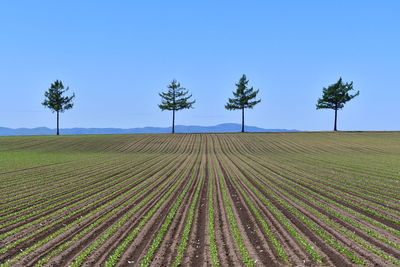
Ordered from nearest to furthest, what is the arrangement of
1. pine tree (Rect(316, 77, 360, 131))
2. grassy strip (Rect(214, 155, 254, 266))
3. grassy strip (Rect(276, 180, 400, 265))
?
grassy strip (Rect(214, 155, 254, 266)), grassy strip (Rect(276, 180, 400, 265)), pine tree (Rect(316, 77, 360, 131))

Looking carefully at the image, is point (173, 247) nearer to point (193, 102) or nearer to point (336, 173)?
point (336, 173)

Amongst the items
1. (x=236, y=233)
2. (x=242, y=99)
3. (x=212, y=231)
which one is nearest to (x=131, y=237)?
(x=212, y=231)

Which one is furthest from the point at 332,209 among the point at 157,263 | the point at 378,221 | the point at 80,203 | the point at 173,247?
the point at 80,203

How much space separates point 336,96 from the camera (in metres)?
73.3

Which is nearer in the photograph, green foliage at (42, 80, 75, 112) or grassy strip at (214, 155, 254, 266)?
grassy strip at (214, 155, 254, 266)

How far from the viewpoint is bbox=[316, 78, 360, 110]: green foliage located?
241ft

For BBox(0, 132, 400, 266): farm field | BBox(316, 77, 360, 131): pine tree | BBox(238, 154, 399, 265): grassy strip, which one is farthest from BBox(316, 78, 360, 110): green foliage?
BBox(238, 154, 399, 265): grassy strip

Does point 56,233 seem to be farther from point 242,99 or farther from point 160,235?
point 242,99

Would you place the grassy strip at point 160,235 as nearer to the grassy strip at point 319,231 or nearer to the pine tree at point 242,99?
the grassy strip at point 319,231

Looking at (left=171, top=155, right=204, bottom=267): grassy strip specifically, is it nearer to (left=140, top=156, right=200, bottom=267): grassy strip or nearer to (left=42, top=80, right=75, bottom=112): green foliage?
(left=140, top=156, right=200, bottom=267): grassy strip

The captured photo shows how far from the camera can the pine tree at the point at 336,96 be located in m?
73.6

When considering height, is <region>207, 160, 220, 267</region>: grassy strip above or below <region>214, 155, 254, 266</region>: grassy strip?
below

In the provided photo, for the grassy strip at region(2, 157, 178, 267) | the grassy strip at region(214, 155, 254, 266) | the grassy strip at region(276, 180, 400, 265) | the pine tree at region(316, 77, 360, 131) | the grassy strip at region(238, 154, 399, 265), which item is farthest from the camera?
the pine tree at region(316, 77, 360, 131)

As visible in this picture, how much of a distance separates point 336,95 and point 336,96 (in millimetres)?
296
